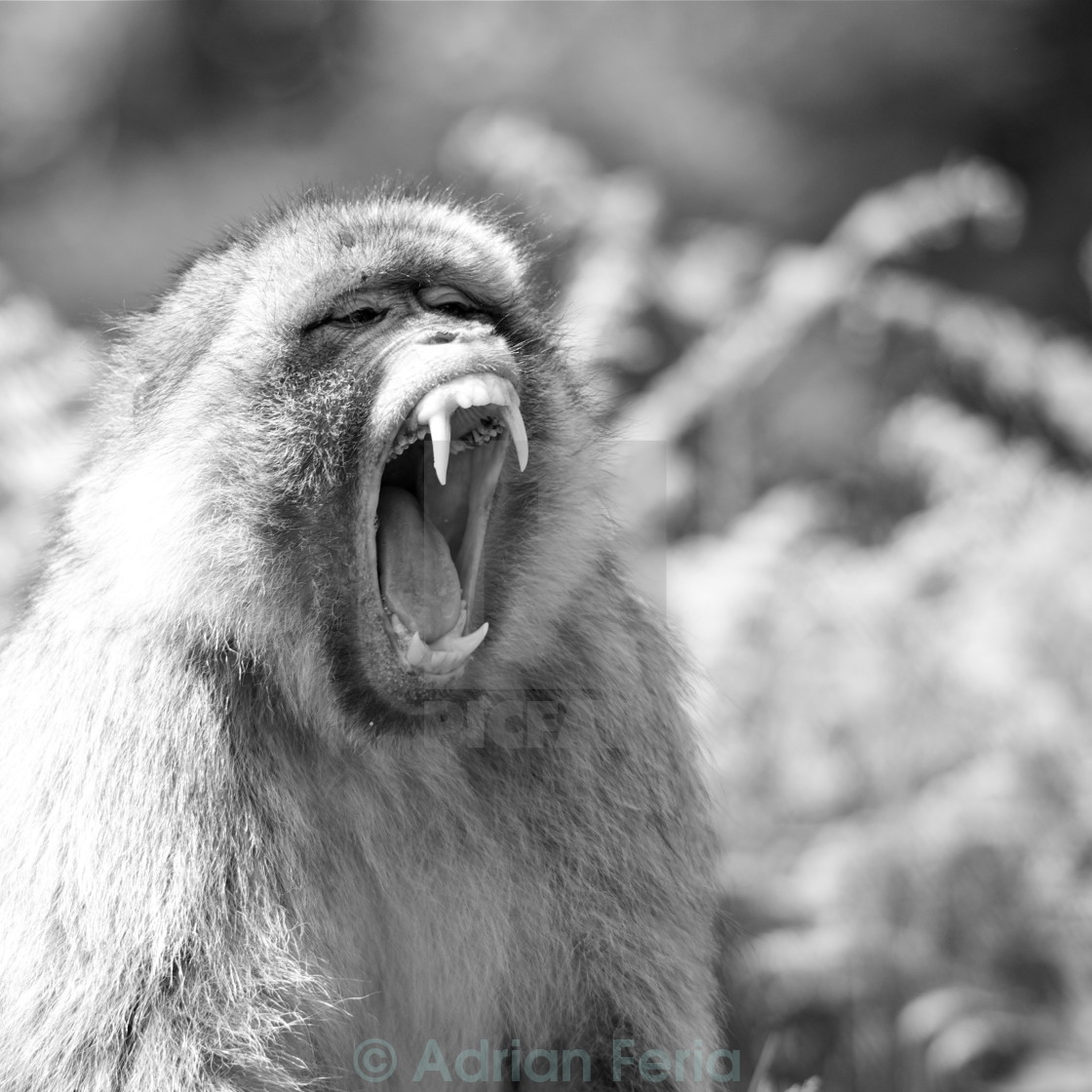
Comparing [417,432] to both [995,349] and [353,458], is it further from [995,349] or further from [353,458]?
[995,349]

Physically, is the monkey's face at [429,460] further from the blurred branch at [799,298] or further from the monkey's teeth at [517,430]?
the blurred branch at [799,298]

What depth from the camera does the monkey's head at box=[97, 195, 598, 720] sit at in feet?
7.70

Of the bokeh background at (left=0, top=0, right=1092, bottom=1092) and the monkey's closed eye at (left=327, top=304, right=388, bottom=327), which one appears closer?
the monkey's closed eye at (left=327, top=304, right=388, bottom=327)

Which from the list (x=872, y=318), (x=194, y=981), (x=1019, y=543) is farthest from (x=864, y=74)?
(x=194, y=981)

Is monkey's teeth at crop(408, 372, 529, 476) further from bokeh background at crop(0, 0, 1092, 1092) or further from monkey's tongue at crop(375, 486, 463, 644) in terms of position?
bokeh background at crop(0, 0, 1092, 1092)

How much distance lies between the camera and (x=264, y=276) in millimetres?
2504

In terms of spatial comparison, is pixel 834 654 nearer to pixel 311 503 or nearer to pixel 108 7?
pixel 311 503

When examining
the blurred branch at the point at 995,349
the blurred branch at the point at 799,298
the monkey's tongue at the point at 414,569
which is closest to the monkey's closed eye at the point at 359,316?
the monkey's tongue at the point at 414,569

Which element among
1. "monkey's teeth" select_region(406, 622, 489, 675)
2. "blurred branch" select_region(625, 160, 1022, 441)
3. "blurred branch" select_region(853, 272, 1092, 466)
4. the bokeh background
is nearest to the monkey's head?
"monkey's teeth" select_region(406, 622, 489, 675)

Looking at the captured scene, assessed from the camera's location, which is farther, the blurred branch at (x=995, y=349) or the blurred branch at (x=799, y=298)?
the blurred branch at (x=799, y=298)

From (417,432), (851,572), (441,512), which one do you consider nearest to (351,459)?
(417,432)

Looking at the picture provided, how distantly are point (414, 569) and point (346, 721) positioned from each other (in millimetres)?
325

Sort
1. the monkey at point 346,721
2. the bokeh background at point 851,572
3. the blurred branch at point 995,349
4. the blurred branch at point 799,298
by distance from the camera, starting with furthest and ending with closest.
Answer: the blurred branch at point 799,298 → the blurred branch at point 995,349 → the bokeh background at point 851,572 → the monkey at point 346,721

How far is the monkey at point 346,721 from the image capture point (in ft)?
7.28
